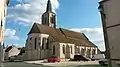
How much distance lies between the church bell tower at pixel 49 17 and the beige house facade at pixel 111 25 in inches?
2415

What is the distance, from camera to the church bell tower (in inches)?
A: 2859

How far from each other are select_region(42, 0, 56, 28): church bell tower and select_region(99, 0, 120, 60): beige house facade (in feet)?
201

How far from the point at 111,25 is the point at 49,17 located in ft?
207

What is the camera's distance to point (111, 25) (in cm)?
1051

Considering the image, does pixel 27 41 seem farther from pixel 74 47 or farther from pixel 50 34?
pixel 74 47

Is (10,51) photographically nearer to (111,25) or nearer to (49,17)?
(49,17)

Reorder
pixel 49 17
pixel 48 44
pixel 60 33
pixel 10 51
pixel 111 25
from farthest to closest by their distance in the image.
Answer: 1. pixel 10 51
2. pixel 49 17
3. pixel 60 33
4. pixel 48 44
5. pixel 111 25

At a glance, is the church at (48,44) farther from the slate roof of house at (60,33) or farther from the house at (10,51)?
the house at (10,51)

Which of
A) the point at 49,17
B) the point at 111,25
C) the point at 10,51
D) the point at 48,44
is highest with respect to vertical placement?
the point at 49,17

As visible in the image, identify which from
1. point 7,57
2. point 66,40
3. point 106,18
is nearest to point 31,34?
point 66,40

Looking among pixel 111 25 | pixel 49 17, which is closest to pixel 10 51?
pixel 49 17

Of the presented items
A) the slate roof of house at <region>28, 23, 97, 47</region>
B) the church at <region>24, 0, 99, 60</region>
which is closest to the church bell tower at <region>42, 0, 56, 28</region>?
the slate roof of house at <region>28, 23, 97, 47</region>

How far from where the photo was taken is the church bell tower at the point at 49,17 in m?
A: 72.6

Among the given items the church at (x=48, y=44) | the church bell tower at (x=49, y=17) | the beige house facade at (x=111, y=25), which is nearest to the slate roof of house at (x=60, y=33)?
the church at (x=48, y=44)
